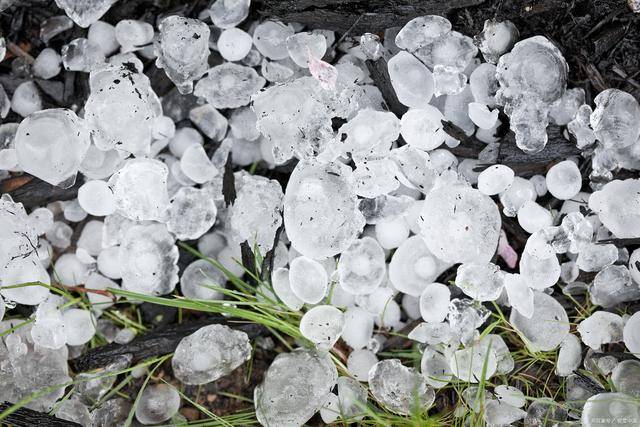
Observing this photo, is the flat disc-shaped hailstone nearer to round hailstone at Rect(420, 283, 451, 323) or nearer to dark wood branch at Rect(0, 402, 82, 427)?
dark wood branch at Rect(0, 402, 82, 427)

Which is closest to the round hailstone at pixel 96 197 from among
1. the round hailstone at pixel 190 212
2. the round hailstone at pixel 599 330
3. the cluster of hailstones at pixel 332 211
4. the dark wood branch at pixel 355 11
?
the cluster of hailstones at pixel 332 211

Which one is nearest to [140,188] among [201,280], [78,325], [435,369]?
[201,280]

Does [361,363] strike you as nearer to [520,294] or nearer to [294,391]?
[294,391]

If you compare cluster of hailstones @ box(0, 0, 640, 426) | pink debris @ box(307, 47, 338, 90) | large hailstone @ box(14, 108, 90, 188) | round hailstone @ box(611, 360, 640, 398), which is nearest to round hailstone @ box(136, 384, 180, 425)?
cluster of hailstones @ box(0, 0, 640, 426)

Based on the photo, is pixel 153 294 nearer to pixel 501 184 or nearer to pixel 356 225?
pixel 356 225

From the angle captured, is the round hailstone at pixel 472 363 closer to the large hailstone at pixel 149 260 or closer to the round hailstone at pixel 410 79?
the round hailstone at pixel 410 79
